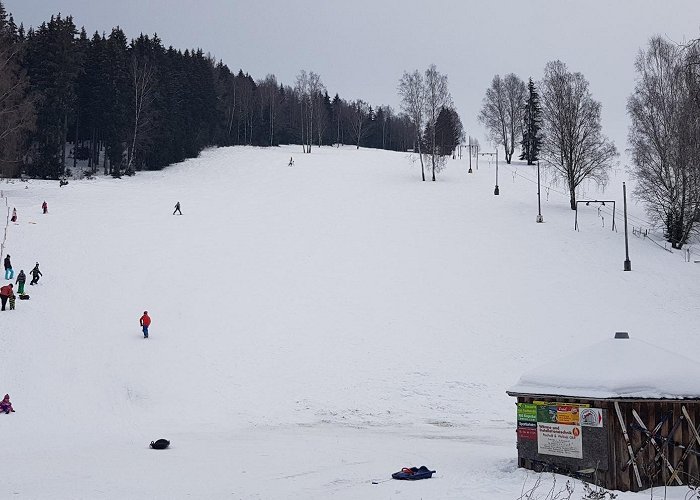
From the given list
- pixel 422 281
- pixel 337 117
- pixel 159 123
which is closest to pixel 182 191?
pixel 159 123

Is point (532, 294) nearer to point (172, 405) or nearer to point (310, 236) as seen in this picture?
point (310, 236)

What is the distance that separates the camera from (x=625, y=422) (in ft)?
45.4

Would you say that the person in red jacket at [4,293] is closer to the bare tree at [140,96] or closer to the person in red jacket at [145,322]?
the person in red jacket at [145,322]

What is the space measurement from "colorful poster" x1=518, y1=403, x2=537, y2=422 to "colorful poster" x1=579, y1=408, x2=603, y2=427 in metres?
1.22

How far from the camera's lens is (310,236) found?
150 feet

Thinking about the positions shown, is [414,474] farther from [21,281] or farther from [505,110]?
[505,110]

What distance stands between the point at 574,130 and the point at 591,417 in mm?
44332

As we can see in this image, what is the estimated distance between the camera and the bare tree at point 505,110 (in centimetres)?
9031

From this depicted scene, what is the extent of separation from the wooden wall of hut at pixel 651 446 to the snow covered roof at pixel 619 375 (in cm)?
20

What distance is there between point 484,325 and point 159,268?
17.8 metres

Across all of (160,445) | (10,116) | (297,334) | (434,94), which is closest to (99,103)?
Answer: (10,116)

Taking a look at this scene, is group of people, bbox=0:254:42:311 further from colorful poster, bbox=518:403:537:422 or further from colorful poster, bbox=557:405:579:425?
colorful poster, bbox=557:405:579:425

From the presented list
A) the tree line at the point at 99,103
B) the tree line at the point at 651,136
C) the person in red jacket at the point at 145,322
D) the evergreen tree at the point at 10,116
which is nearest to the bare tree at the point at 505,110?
the tree line at the point at 99,103

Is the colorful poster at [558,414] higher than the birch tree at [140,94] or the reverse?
the reverse
